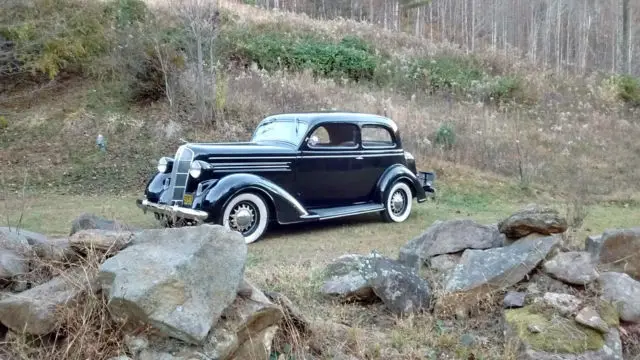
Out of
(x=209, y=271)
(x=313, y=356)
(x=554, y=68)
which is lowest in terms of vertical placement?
(x=313, y=356)

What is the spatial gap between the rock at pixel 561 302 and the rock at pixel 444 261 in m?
1.04

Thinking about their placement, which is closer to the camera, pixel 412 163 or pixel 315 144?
pixel 315 144

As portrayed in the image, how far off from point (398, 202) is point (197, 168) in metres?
3.70

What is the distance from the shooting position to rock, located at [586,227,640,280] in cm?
515

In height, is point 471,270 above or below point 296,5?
below

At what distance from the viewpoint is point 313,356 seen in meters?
4.06

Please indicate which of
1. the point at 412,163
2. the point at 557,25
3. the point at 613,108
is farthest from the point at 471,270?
the point at 557,25

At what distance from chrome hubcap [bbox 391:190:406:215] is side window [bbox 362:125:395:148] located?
84cm

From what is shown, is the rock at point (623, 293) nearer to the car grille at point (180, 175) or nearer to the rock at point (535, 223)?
the rock at point (535, 223)

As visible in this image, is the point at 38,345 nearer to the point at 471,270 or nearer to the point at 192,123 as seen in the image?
the point at 471,270

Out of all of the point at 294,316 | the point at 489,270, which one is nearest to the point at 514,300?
the point at 489,270

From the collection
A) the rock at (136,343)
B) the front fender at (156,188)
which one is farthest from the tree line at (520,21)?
the rock at (136,343)

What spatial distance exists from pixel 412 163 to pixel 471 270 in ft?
19.4

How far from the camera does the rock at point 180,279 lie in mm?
3521
